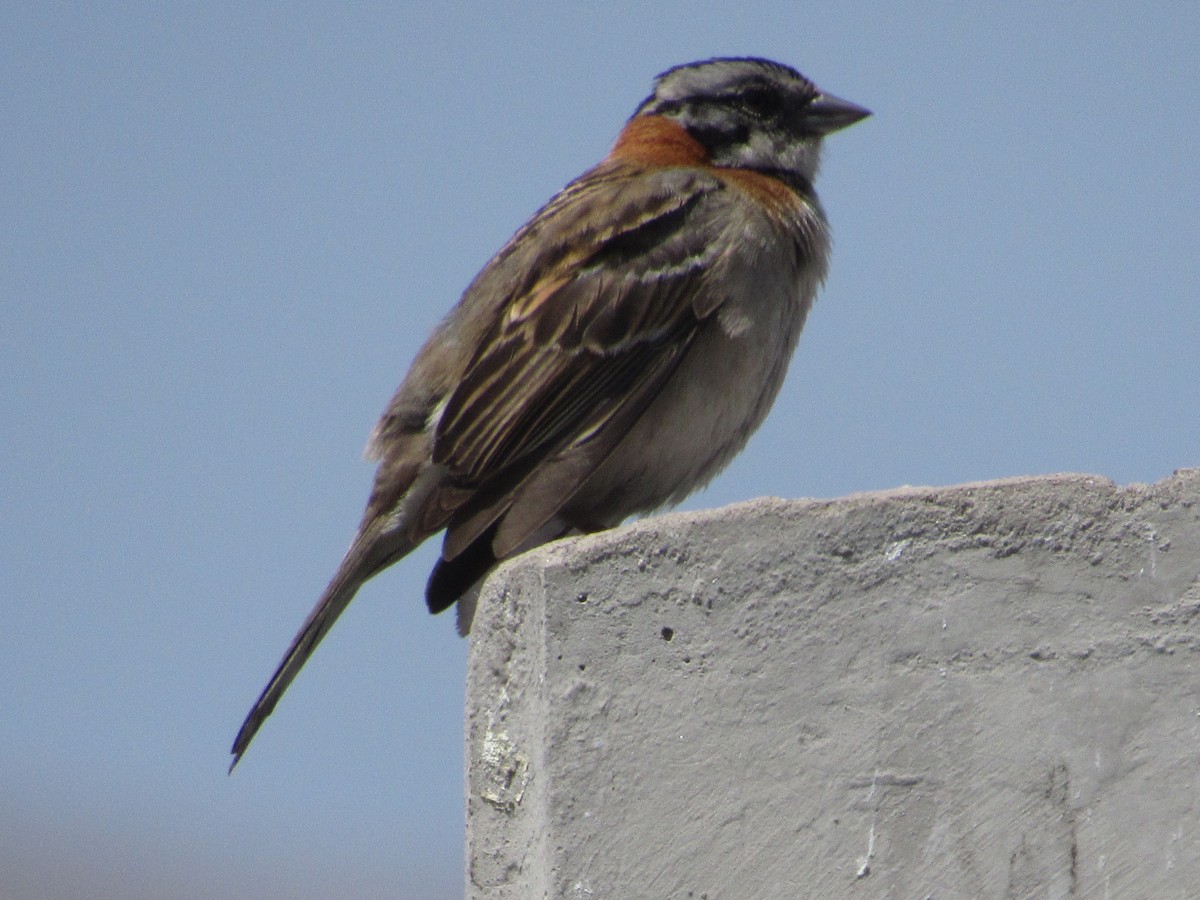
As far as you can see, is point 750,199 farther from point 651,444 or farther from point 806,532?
point 806,532

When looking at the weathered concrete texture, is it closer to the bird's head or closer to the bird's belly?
the bird's belly

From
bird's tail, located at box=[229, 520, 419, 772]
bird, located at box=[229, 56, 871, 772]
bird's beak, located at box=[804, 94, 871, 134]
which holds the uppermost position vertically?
bird's beak, located at box=[804, 94, 871, 134]

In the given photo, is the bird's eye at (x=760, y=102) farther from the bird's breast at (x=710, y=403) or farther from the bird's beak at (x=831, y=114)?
the bird's breast at (x=710, y=403)

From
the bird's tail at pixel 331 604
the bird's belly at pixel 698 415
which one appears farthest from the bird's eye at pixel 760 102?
the bird's tail at pixel 331 604

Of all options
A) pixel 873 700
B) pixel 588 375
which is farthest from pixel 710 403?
pixel 873 700

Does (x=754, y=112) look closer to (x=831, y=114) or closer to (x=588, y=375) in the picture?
(x=831, y=114)

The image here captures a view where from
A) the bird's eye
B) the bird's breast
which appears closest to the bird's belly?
the bird's breast
